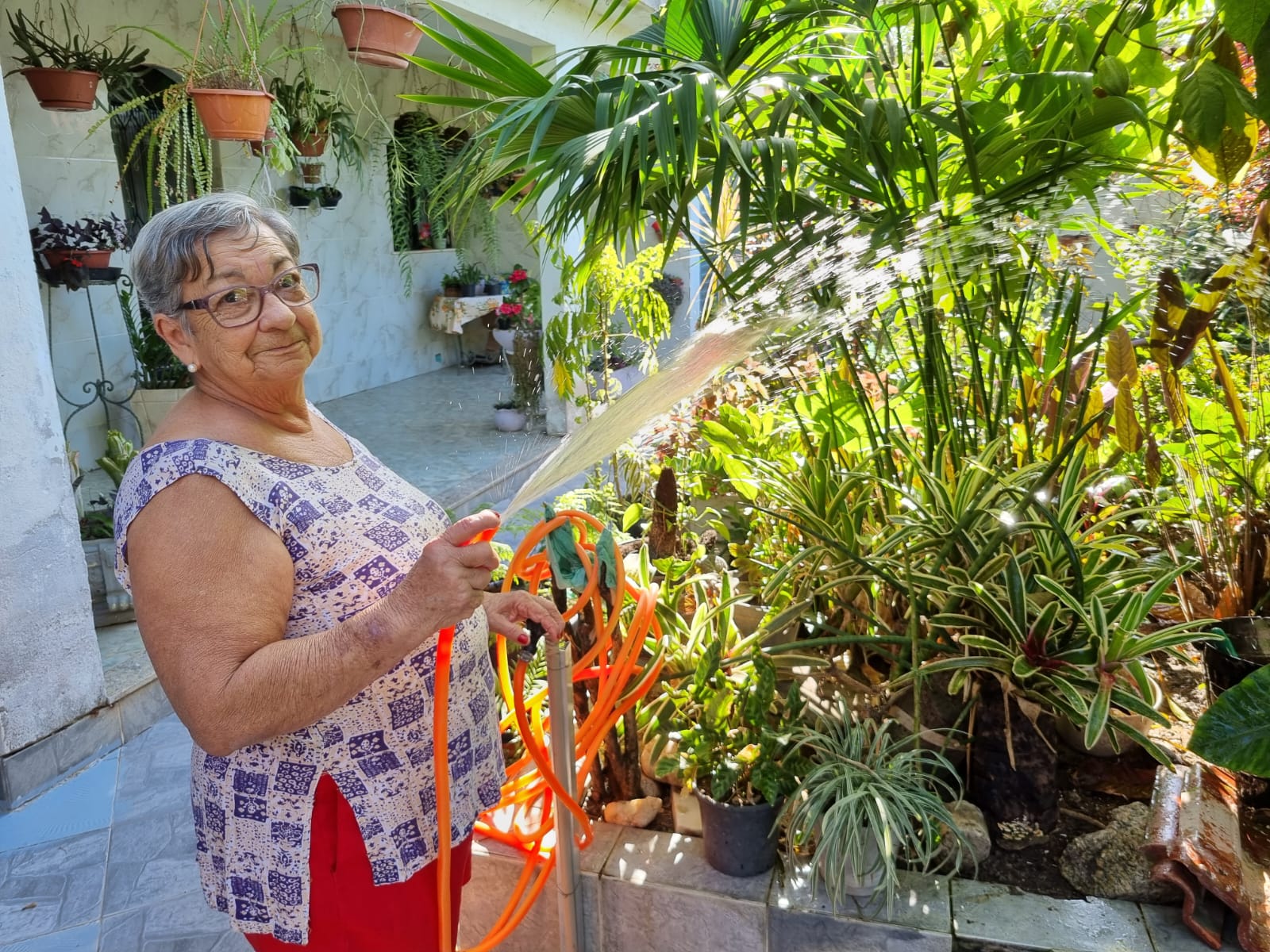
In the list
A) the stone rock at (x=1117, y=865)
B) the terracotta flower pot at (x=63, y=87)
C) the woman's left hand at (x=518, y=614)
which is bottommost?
the stone rock at (x=1117, y=865)

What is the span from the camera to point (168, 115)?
4.07 m

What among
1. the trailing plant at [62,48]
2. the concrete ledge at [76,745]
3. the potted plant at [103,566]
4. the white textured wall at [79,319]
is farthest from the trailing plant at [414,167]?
the concrete ledge at [76,745]

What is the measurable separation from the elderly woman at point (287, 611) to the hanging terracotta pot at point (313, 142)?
18.4 feet

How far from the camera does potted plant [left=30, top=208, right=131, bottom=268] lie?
16.1 feet

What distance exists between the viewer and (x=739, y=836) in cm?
192

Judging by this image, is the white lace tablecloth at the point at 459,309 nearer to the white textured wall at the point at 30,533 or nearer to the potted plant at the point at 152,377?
the potted plant at the point at 152,377

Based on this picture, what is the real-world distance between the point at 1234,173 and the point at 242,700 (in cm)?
246

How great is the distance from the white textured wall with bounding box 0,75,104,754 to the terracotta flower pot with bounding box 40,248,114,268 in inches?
92.4

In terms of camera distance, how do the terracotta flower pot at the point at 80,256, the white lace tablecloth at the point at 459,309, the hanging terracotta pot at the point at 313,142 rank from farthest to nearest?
the white lace tablecloth at the point at 459,309 < the hanging terracotta pot at the point at 313,142 < the terracotta flower pot at the point at 80,256

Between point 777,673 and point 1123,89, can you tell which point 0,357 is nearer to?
point 777,673

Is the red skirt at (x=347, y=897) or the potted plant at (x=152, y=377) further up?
the potted plant at (x=152, y=377)

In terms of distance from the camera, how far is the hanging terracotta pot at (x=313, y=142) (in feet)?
21.5

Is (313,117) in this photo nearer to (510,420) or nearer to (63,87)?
(63,87)

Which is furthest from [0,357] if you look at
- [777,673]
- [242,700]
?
[777,673]
